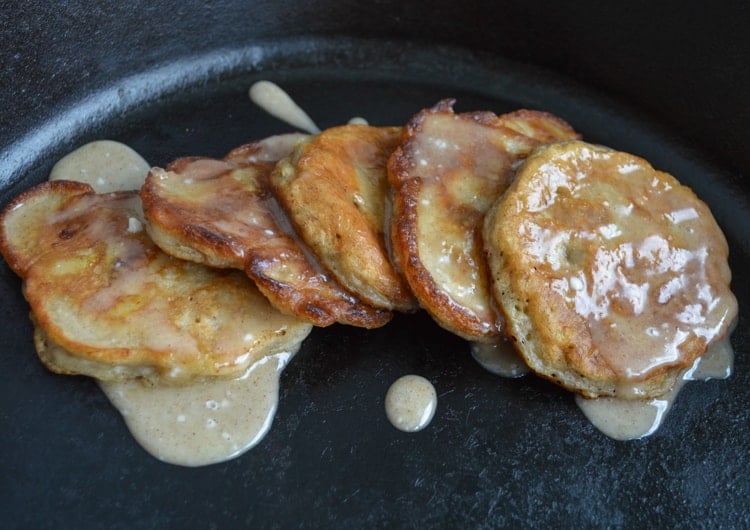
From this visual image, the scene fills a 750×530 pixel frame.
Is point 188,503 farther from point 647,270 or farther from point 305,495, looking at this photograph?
point 647,270

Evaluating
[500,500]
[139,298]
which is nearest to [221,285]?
[139,298]

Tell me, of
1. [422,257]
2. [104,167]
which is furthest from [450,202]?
[104,167]

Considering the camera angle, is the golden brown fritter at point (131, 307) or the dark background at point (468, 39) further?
the dark background at point (468, 39)

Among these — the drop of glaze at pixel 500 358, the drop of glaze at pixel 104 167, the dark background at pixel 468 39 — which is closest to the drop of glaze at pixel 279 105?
the dark background at pixel 468 39

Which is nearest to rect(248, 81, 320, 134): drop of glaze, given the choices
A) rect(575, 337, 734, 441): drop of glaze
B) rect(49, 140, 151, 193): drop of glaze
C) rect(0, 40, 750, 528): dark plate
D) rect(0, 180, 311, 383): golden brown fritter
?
rect(49, 140, 151, 193): drop of glaze

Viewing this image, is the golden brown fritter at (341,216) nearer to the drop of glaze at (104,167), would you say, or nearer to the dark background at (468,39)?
the drop of glaze at (104,167)

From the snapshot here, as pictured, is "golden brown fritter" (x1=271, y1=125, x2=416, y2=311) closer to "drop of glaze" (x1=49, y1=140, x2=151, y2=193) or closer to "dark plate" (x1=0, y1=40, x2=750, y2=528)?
"dark plate" (x1=0, y1=40, x2=750, y2=528)
